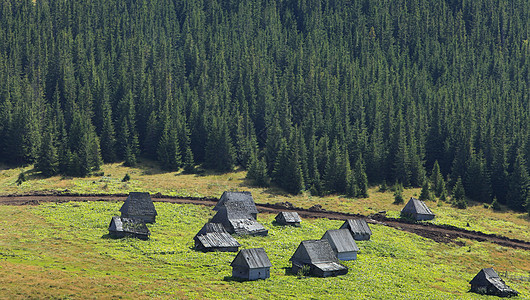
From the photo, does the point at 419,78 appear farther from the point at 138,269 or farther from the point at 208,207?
the point at 138,269

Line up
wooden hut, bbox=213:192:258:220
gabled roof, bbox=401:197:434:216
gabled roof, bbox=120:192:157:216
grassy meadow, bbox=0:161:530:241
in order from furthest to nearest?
grassy meadow, bbox=0:161:530:241, gabled roof, bbox=401:197:434:216, wooden hut, bbox=213:192:258:220, gabled roof, bbox=120:192:157:216

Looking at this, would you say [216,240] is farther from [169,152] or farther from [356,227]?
[169,152]

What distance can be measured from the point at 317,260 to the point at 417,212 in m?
38.2

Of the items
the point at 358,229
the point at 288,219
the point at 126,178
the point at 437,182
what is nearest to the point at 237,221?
the point at 288,219

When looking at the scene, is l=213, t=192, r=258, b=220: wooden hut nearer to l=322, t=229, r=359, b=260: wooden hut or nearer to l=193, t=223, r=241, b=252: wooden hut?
l=193, t=223, r=241, b=252: wooden hut

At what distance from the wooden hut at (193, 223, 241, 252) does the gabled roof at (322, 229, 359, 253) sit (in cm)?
1140

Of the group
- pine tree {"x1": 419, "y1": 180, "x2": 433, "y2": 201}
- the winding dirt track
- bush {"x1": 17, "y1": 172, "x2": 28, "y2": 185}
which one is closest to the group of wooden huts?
the winding dirt track

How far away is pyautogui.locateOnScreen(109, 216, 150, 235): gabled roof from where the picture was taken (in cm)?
8231

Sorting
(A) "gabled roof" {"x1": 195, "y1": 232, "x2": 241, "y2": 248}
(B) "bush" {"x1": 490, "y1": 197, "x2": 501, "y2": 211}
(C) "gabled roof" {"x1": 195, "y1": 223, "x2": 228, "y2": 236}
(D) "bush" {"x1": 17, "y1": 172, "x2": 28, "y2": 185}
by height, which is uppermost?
(D) "bush" {"x1": 17, "y1": 172, "x2": 28, "y2": 185}

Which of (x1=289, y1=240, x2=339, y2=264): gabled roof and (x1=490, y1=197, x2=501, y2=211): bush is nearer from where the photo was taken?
(x1=289, y1=240, x2=339, y2=264): gabled roof

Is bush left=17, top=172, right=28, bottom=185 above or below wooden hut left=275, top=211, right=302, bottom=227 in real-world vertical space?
above

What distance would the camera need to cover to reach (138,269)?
6838cm

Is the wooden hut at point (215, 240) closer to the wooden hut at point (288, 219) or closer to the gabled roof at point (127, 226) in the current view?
the gabled roof at point (127, 226)

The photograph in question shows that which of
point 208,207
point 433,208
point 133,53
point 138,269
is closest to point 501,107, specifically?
point 433,208
